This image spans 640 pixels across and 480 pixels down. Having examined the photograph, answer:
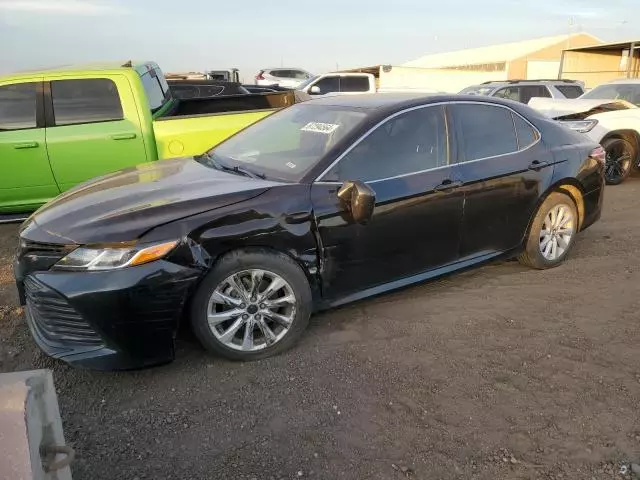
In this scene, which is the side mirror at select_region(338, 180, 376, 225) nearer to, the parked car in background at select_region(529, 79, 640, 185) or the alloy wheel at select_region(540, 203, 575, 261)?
the alloy wheel at select_region(540, 203, 575, 261)

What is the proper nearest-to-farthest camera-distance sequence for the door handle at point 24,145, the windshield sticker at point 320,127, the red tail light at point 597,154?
the windshield sticker at point 320,127 < the red tail light at point 597,154 < the door handle at point 24,145

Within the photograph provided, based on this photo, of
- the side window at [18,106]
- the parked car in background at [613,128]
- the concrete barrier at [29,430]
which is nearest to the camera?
the concrete barrier at [29,430]

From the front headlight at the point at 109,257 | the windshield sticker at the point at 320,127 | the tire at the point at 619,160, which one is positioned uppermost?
the windshield sticker at the point at 320,127

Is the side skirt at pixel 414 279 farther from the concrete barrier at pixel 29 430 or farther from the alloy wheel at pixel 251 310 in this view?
the concrete barrier at pixel 29 430

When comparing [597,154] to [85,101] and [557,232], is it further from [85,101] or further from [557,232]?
[85,101]

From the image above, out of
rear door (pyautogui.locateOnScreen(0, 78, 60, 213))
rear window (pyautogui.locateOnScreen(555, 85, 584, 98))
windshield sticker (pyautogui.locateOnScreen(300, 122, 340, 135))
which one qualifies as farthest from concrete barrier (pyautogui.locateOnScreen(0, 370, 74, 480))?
rear window (pyautogui.locateOnScreen(555, 85, 584, 98))

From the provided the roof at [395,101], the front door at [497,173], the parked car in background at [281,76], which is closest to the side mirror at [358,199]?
the roof at [395,101]

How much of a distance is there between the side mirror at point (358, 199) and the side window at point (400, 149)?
0.65 feet

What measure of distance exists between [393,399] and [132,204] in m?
1.86

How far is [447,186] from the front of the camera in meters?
3.87

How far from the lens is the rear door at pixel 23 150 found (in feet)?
17.9

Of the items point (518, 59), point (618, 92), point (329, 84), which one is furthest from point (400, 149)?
point (518, 59)

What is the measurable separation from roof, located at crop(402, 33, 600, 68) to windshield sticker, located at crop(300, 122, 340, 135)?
136 feet

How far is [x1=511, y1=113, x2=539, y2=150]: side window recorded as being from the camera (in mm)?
4398
